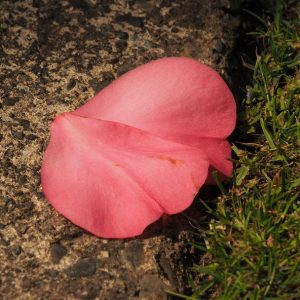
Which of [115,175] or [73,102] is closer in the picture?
[115,175]

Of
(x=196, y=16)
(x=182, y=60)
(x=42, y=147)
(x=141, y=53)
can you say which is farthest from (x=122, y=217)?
(x=196, y=16)

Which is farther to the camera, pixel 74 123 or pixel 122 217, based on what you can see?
pixel 74 123

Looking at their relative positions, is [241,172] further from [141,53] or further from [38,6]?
[38,6]

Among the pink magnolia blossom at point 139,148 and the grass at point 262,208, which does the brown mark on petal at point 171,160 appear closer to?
the pink magnolia blossom at point 139,148

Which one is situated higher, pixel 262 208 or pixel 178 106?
pixel 178 106

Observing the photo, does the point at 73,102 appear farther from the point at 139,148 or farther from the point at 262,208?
the point at 262,208

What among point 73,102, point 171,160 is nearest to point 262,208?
point 171,160
